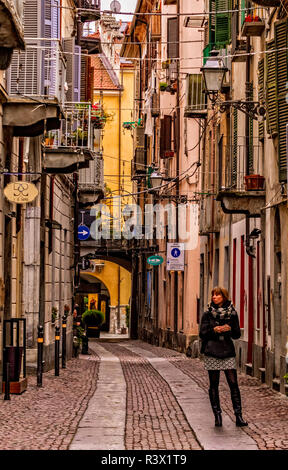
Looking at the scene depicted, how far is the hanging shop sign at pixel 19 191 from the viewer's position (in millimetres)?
16719

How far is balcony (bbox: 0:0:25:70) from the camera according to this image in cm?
1354

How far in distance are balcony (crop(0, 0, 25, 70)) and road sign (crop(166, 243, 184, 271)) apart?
20.2 meters

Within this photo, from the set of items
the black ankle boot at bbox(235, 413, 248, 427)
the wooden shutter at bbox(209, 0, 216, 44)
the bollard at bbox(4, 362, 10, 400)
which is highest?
the wooden shutter at bbox(209, 0, 216, 44)

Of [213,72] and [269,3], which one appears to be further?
[213,72]

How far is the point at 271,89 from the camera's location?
18594 mm

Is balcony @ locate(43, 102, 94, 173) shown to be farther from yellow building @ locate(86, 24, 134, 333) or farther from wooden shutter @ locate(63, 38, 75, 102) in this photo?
yellow building @ locate(86, 24, 134, 333)

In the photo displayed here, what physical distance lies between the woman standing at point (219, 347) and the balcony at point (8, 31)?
442 centimetres

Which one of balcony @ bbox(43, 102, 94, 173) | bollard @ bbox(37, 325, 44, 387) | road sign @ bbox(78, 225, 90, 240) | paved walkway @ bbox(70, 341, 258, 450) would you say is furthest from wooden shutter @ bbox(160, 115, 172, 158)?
bollard @ bbox(37, 325, 44, 387)

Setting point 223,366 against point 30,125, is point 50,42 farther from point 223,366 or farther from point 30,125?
point 223,366

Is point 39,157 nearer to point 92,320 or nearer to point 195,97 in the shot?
point 195,97

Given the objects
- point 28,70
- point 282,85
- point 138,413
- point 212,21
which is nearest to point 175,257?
point 212,21

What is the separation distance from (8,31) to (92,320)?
42.8 metres

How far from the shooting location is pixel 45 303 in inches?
939

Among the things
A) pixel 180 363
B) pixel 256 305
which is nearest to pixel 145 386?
pixel 256 305
